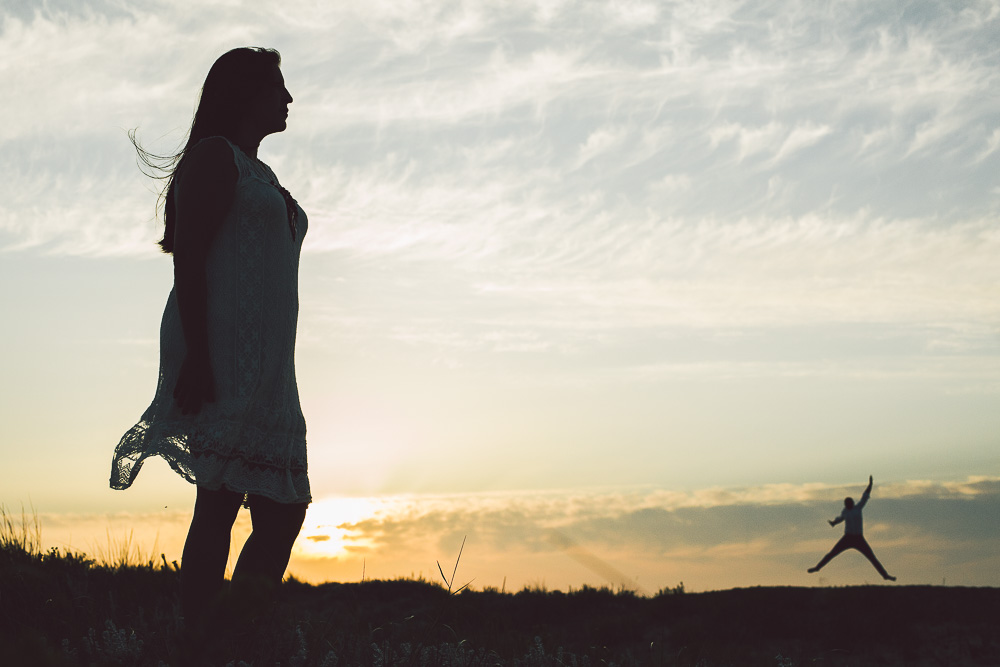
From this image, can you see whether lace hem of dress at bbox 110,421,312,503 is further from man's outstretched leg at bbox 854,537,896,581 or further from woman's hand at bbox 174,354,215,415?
man's outstretched leg at bbox 854,537,896,581

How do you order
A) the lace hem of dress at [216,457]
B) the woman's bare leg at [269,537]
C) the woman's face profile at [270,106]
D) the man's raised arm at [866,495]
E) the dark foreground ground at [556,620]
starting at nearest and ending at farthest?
the lace hem of dress at [216,457] < the woman's bare leg at [269,537] < the woman's face profile at [270,106] < the dark foreground ground at [556,620] < the man's raised arm at [866,495]

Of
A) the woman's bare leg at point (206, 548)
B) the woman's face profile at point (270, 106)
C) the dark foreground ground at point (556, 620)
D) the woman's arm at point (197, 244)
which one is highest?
the woman's face profile at point (270, 106)

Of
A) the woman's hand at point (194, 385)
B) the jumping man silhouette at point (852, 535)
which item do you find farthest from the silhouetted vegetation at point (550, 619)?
the jumping man silhouette at point (852, 535)

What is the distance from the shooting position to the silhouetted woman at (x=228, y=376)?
2701 millimetres

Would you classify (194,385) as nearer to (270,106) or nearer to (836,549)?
(270,106)

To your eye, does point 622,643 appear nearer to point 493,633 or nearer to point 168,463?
point 493,633

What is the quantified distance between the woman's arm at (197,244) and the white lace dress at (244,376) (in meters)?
0.05

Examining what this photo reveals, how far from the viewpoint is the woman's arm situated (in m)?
2.70

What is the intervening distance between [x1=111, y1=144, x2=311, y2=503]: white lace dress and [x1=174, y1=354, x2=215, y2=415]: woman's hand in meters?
0.03

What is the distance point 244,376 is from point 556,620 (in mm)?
6563

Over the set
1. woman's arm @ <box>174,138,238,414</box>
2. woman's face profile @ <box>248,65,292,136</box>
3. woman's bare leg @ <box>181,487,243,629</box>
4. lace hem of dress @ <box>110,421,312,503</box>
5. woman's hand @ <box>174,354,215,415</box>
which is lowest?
woman's bare leg @ <box>181,487,243,629</box>

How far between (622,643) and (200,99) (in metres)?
6.19

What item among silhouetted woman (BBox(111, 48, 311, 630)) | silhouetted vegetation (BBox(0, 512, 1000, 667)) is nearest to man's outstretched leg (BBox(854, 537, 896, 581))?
silhouetted vegetation (BBox(0, 512, 1000, 667))

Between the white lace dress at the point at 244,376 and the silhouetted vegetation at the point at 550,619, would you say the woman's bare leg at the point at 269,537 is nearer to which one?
the white lace dress at the point at 244,376
